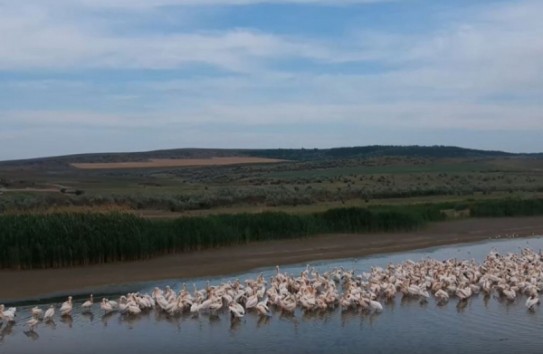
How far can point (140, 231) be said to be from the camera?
83.7 feet

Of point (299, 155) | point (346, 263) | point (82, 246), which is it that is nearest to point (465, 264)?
point (346, 263)

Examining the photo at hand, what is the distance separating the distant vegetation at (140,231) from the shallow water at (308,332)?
4.62 meters

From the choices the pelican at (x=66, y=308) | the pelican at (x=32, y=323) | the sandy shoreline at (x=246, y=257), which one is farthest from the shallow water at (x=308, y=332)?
the sandy shoreline at (x=246, y=257)

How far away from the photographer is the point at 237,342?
49.4 ft

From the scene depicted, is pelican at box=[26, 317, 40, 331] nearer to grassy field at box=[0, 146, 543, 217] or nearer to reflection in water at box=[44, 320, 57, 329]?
reflection in water at box=[44, 320, 57, 329]

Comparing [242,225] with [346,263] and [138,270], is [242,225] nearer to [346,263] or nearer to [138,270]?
[346,263]

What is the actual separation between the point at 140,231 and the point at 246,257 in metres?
3.19

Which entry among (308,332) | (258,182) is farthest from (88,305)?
(258,182)

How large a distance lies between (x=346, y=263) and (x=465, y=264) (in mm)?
4902

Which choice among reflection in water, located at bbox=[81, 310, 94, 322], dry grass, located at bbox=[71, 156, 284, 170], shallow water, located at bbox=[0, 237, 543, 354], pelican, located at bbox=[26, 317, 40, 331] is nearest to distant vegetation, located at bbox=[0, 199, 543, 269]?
shallow water, located at bbox=[0, 237, 543, 354]

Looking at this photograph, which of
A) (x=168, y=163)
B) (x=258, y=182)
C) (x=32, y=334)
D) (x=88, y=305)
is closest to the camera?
(x=32, y=334)

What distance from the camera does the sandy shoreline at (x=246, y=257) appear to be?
2141 cm

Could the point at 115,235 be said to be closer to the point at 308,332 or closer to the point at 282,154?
the point at 308,332

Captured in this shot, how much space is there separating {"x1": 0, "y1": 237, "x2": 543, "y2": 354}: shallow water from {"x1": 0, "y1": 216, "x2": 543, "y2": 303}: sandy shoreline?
9.37ft
